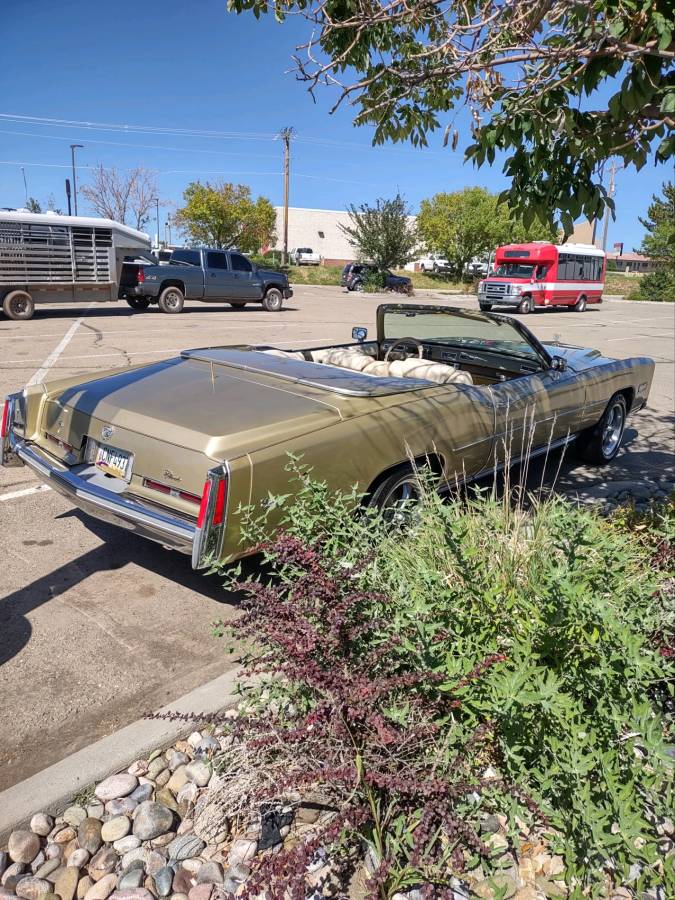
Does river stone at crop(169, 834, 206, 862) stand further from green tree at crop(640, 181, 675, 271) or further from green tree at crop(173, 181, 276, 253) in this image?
green tree at crop(173, 181, 276, 253)

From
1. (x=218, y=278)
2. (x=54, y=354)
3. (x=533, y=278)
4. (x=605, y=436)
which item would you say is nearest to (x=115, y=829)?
(x=605, y=436)

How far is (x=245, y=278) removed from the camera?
69.6 ft

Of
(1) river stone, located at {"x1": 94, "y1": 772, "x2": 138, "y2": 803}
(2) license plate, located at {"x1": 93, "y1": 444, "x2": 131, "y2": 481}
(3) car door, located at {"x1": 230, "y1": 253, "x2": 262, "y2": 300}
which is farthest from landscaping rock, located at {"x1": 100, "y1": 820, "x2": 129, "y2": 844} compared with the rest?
(3) car door, located at {"x1": 230, "y1": 253, "x2": 262, "y2": 300}

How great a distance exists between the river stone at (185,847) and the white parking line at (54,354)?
5613 millimetres

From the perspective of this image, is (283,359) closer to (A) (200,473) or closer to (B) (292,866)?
(A) (200,473)

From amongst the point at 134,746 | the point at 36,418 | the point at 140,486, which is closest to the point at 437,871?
the point at 134,746

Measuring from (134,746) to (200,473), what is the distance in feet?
3.94

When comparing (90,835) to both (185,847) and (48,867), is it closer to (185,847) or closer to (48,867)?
(48,867)

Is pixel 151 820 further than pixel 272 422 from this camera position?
No

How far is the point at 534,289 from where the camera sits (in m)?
28.7

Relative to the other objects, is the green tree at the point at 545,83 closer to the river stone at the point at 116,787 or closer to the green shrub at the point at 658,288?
the river stone at the point at 116,787

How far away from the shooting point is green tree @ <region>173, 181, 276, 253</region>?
4469 cm

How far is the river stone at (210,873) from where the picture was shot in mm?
2027

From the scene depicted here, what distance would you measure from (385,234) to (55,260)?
25.3m
